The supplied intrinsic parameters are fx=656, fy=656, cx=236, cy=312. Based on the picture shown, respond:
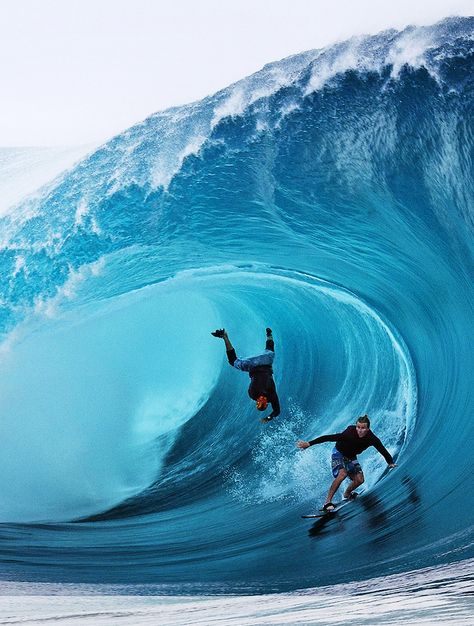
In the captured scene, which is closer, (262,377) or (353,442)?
(353,442)

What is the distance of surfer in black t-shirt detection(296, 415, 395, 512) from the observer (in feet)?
17.3

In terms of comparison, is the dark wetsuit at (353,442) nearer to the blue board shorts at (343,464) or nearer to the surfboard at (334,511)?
the blue board shorts at (343,464)

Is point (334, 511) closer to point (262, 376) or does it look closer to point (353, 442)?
point (353, 442)

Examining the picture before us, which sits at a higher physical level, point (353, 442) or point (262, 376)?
point (262, 376)

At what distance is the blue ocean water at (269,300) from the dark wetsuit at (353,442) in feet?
1.70

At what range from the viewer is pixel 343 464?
18.1ft

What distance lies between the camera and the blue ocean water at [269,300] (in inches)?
224

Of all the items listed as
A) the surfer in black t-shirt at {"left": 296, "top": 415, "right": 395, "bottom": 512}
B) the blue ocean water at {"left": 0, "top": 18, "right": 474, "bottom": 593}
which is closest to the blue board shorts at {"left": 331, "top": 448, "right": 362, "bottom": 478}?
the surfer in black t-shirt at {"left": 296, "top": 415, "right": 395, "bottom": 512}

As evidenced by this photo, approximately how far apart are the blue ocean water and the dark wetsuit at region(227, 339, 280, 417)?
973mm

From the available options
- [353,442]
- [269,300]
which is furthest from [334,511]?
[269,300]

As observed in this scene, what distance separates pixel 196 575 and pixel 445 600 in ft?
8.23

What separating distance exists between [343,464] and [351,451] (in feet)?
0.52

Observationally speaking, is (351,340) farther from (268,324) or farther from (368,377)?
(268,324)

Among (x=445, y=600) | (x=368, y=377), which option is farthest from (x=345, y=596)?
(x=368, y=377)
